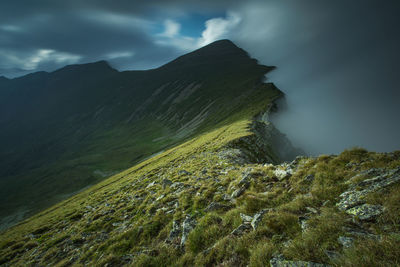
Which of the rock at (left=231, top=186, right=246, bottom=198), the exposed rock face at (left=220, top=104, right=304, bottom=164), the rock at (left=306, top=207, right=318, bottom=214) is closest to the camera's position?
the rock at (left=306, top=207, right=318, bottom=214)

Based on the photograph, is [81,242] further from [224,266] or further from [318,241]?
[318,241]

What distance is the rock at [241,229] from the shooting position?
6.15 m

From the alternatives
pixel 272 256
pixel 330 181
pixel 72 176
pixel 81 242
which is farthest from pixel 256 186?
pixel 72 176

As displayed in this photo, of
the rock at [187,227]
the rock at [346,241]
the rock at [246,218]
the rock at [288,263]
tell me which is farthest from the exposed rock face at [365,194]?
the rock at [187,227]

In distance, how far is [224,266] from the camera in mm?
4988

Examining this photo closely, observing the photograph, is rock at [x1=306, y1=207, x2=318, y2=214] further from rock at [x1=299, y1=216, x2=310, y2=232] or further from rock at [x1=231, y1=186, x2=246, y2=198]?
rock at [x1=231, y1=186, x2=246, y2=198]

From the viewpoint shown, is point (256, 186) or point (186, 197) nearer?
point (256, 186)

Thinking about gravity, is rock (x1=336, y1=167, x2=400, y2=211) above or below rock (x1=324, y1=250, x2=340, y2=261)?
above

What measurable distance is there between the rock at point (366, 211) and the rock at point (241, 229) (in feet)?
10.7

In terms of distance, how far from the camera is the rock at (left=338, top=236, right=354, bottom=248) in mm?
3975

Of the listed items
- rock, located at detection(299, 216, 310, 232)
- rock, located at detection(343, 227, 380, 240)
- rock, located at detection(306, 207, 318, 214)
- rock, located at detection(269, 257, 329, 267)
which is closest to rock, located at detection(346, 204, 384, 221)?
rock, located at detection(343, 227, 380, 240)

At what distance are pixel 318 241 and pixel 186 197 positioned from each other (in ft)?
27.7

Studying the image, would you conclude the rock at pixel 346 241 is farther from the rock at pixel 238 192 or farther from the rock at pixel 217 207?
the rock at pixel 238 192

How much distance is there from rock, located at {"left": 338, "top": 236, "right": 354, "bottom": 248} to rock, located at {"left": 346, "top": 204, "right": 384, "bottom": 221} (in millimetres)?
1223
